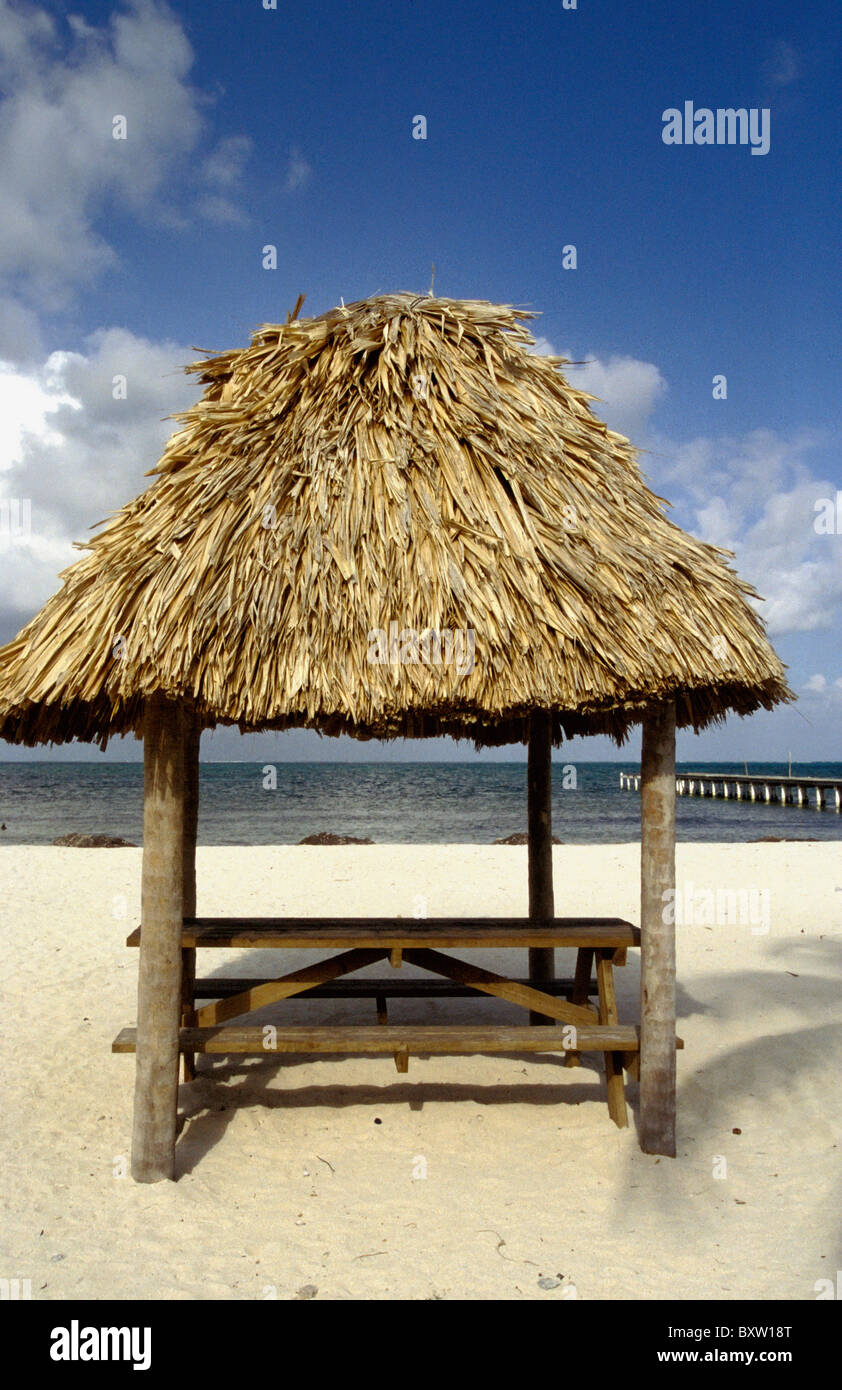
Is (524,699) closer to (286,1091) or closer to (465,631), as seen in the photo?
(465,631)

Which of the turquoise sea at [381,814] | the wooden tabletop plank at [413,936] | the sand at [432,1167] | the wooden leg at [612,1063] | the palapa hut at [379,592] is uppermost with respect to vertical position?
the palapa hut at [379,592]

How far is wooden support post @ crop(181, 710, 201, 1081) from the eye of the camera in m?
5.43

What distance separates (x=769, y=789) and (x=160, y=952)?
4026cm

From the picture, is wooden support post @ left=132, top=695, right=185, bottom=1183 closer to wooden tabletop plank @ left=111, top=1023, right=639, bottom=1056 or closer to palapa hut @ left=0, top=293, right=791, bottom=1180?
palapa hut @ left=0, top=293, right=791, bottom=1180

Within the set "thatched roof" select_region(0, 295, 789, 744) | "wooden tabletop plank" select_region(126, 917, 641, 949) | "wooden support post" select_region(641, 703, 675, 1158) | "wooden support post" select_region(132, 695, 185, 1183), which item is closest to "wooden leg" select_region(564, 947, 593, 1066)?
"wooden tabletop plank" select_region(126, 917, 641, 949)

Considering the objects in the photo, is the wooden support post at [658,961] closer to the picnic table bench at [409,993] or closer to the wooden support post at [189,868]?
the picnic table bench at [409,993]

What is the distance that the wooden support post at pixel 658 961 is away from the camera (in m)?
4.37

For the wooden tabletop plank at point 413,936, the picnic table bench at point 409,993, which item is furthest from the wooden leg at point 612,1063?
the wooden tabletop plank at point 413,936

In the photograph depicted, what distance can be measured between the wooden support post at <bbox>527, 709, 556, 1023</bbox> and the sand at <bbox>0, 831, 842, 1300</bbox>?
688mm

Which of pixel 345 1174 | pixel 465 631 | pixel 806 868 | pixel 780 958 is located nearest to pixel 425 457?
pixel 465 631

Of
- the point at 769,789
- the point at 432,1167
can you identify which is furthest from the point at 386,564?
the point at 769,789

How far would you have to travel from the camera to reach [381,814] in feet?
102

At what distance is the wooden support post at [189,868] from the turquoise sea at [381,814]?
983cm

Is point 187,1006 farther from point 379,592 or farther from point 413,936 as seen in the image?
point 379,592
